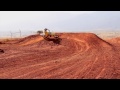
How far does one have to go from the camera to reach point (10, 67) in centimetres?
1350

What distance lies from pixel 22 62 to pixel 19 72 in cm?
318
